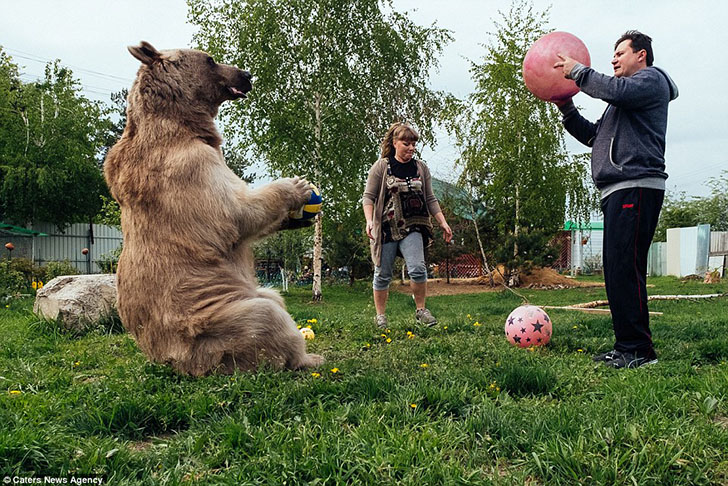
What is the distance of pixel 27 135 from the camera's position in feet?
79.7

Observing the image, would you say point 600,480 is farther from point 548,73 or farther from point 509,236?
point 509,236

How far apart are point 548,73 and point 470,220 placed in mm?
15950

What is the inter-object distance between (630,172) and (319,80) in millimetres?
12612

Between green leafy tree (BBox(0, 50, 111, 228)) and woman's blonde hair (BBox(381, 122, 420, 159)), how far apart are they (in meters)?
21.5

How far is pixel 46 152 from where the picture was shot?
80.3 feet

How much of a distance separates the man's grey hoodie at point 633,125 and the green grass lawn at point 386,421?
1433 millimetres

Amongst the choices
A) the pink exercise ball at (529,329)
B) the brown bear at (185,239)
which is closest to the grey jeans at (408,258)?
the pink exercise ball at (529,329)

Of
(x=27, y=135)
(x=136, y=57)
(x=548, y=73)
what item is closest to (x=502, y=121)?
(x=548, y=73)

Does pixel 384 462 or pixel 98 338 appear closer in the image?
pixel 384 462

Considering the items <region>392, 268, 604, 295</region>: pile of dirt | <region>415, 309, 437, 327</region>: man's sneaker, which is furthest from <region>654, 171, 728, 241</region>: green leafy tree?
<region>415, 309, 437, 327</region>: man's sneaker

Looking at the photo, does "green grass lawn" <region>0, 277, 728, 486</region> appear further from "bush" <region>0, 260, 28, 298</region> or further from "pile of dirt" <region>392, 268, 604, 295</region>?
"pile of dirt" <region>392, 268, 604, 295</region>

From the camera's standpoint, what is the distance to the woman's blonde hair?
20.9ft

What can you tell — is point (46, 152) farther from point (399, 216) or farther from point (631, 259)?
point (631, 259)

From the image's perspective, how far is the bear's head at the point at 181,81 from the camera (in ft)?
12.4
